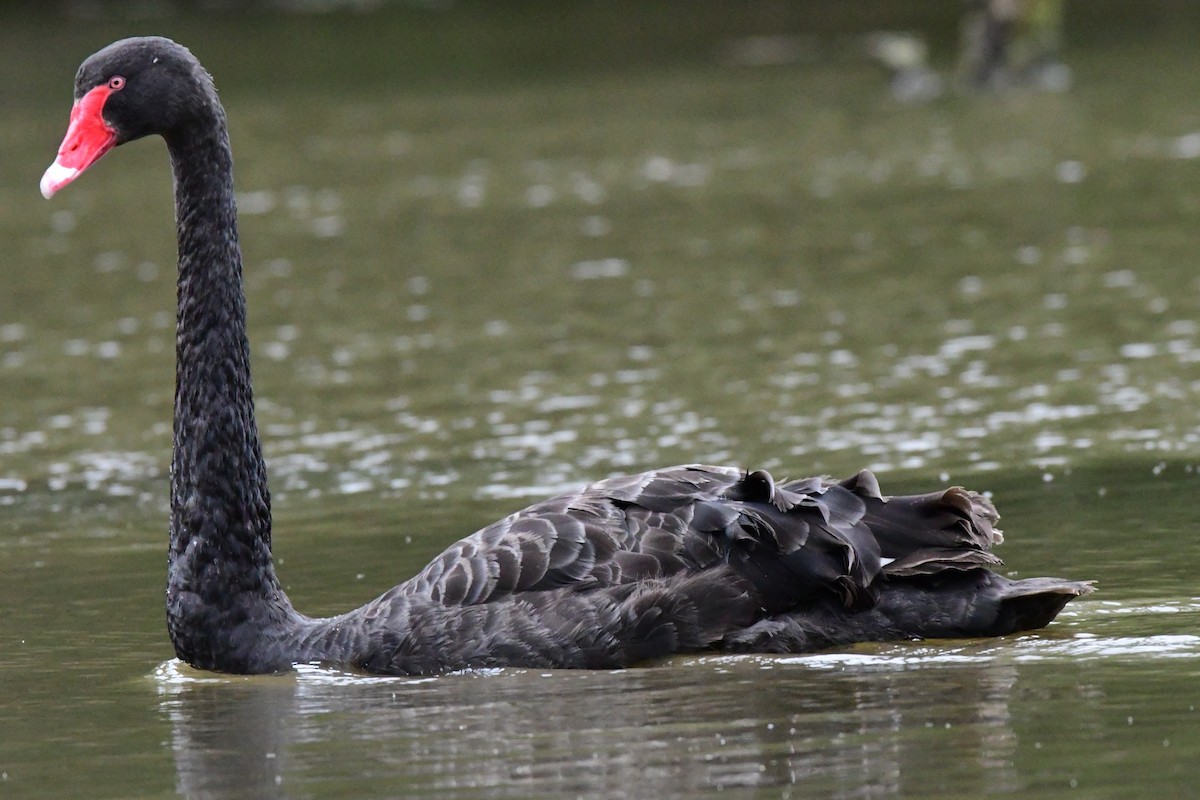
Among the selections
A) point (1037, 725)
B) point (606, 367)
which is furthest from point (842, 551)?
point (606, 367)

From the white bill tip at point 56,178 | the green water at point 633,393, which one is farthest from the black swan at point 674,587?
the green water at point 633,393

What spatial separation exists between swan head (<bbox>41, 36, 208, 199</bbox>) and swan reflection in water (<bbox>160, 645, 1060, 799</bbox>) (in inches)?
77.8

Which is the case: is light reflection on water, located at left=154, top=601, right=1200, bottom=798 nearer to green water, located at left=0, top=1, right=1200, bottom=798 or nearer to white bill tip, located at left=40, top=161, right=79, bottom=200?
green water, located at left=0, top=1, right=1200, bottom=798

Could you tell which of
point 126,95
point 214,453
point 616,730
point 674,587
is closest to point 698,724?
point 616,730

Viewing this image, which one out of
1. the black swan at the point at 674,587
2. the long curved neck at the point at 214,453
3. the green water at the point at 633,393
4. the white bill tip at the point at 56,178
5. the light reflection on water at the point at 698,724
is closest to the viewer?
the light reflection on water at the point at 698,724

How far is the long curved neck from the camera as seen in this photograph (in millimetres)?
7559

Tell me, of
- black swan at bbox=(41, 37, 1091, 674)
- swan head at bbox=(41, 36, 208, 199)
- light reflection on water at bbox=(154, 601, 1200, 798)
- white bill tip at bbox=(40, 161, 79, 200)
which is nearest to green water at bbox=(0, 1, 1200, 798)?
light reflection on water at bbox=(154, 601, 1200, 798)

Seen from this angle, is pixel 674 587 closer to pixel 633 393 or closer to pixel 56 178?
pixel 56 178

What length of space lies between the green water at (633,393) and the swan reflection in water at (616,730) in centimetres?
2

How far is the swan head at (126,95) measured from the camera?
7637mm

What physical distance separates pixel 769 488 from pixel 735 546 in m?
0.23

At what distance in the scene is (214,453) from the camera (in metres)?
7.69

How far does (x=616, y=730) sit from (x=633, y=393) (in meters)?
6.32

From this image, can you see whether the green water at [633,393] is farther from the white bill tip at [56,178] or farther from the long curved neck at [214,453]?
the white bill tip at [56,178]
